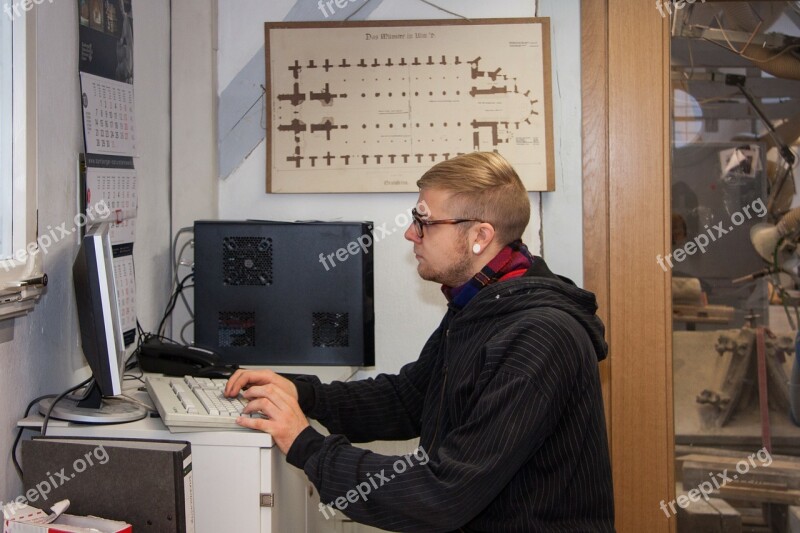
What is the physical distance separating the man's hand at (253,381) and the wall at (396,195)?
31.9 inches

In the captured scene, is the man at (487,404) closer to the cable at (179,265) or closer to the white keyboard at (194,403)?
the white keyboard at (194,403)

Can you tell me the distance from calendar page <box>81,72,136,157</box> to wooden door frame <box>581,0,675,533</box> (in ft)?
4.31

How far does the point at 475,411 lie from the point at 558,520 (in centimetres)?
25

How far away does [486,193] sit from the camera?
1.64 meters

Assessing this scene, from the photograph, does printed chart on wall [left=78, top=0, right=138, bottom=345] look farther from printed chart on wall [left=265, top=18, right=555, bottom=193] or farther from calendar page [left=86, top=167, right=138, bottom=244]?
printed chart on wall [left=265, top=18, right=555, bottom=193]

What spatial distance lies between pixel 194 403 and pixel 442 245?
0.56 m

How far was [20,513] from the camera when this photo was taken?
1229mm

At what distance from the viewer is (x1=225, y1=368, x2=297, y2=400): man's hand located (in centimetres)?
162

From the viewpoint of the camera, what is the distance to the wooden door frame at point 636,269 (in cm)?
242

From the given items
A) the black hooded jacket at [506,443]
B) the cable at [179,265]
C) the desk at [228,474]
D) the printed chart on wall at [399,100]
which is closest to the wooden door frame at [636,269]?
the printed chart on wall at [399,100]

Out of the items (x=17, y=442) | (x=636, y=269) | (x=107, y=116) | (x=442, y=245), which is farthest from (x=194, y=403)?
(x=636, y=269)

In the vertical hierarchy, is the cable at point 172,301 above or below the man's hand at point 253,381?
above

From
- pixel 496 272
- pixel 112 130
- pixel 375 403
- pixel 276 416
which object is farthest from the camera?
pixel 112 130

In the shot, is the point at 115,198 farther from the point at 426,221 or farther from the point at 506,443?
the point at 506,443
